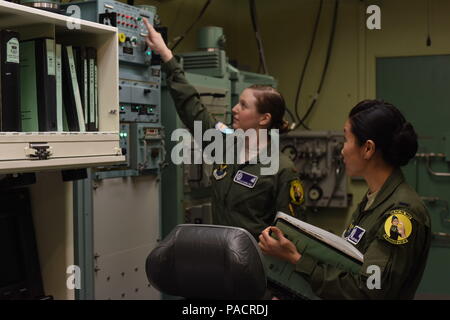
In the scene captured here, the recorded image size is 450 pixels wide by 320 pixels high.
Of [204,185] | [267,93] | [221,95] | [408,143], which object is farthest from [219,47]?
[408,143]

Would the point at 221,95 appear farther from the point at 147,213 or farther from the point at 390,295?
the point at 390,295

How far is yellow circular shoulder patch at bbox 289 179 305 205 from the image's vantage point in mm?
2363

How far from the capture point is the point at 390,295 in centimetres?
152

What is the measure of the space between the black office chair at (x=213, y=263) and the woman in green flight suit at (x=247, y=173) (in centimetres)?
89

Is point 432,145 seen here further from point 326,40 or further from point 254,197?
point 254,197

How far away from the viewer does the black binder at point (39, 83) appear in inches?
63.4

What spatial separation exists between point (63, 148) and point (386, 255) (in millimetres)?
967

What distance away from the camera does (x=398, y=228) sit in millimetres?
1491

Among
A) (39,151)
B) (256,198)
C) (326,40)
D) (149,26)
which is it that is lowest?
(256,198)

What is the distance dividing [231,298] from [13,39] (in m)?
0.92

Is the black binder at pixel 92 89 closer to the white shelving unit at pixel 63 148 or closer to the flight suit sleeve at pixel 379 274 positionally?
the white shelving unit at pixel 63 148

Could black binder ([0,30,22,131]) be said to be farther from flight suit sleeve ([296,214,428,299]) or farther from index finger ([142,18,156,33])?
index finger ([142,18,156,33])

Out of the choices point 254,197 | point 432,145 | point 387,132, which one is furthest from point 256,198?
point 432,145

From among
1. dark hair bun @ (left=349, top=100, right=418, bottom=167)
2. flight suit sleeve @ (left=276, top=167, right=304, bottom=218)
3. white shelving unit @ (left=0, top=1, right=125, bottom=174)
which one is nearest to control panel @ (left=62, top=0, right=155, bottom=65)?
white shelving unit @ (left=0, top=1, right=125, bottom=174)
